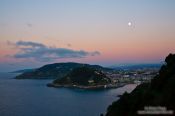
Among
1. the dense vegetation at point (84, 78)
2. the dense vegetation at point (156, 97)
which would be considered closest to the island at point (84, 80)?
the dense vegetation at point (84, 78)

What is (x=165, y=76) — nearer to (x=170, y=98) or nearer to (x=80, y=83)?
(x=170, y=98)

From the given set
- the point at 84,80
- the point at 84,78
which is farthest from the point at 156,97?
the point at 84,78

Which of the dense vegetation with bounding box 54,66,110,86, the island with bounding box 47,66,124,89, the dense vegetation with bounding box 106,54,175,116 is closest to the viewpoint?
the dense vegetation with bounding box 106,54,175,116

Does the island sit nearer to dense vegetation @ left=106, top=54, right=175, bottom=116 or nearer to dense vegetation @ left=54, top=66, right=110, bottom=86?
dense vegetation @ left=54, top=66, right=110, bottom=86

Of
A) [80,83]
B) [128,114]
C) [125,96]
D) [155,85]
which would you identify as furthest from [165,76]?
[80,83]

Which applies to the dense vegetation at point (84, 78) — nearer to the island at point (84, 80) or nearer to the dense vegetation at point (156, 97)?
the island at point (84, 80)

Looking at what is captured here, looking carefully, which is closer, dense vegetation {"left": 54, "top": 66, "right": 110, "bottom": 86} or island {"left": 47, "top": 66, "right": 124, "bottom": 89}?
island {"left": 47, "top": 66, "right": 124, "bottom": 89}

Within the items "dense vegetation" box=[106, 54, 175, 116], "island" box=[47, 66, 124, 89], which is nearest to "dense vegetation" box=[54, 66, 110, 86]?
"island" box=[47, 66, 124, 89]

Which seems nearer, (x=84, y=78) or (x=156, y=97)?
(x=156, y=97)

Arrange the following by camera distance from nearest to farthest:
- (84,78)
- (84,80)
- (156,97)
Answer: (156,97), (84,80), (84,78)

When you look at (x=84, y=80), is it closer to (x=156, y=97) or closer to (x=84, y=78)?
(x=84, y=78)
